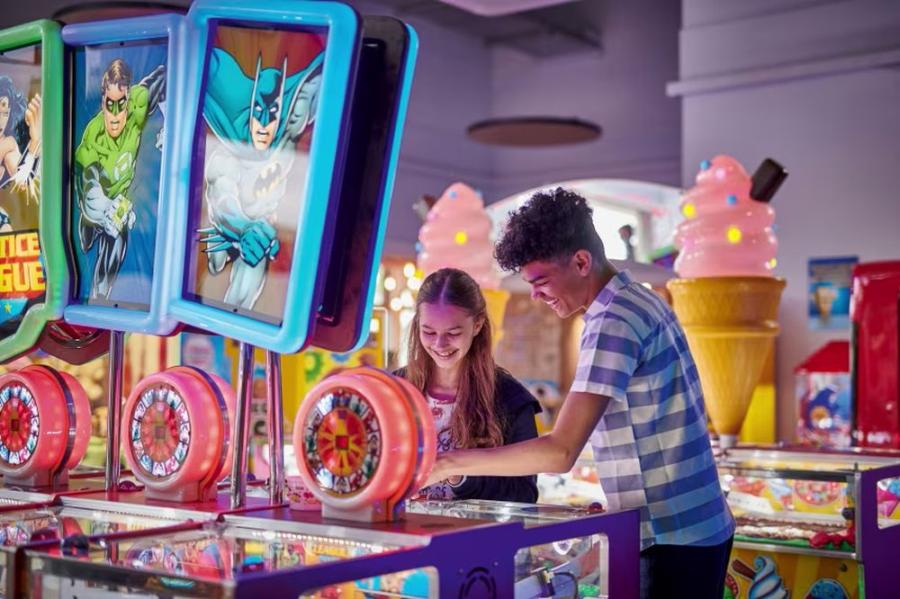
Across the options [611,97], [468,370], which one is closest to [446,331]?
[468,370]

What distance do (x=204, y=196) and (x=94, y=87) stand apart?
1.71 feet

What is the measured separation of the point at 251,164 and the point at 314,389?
0.49 meters

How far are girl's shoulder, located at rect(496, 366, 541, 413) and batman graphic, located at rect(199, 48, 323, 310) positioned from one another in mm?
1148

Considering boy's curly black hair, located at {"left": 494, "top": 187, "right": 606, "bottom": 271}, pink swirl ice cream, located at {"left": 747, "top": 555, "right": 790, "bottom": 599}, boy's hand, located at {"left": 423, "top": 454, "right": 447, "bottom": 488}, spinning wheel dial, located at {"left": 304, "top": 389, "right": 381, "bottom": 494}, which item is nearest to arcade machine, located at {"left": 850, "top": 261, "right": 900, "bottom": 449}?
pink swirl ice cream, located at {"left": 747, "top": 555, "right": 790, "bottom": 599}

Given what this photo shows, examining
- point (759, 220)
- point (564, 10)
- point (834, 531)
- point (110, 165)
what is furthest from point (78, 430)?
point (564, 10)

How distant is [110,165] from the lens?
265cm

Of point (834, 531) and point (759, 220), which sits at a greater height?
point (759, 220)

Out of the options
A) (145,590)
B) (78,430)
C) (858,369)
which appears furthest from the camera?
(858,369)

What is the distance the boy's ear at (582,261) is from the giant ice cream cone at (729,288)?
269 cm

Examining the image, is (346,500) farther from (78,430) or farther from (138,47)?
(138,47)

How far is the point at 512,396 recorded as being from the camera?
3.27 m

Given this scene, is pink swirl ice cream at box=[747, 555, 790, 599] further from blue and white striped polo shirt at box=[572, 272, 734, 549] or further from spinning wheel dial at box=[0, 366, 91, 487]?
spinning wheel dial at box=[0, 366, 91, 487]

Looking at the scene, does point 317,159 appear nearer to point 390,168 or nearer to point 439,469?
point 390,168

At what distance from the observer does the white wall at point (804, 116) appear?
28.0 ft
